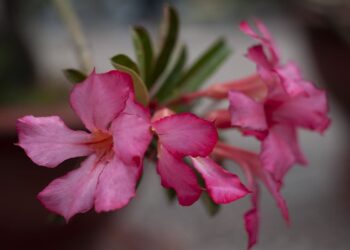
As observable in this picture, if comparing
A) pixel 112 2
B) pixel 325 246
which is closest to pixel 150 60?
pixel 325 246

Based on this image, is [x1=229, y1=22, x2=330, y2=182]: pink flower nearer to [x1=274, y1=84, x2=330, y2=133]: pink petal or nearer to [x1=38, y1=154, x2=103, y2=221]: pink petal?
[x1=274, y1=84, x2=330, y2=133]: pink petal

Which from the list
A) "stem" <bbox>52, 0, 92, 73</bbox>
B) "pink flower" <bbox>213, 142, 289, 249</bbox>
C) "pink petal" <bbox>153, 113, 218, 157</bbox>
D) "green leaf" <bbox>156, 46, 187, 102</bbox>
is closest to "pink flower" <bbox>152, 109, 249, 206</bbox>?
"pink petal" <bbox>153, 113, 218, 157</bbox>

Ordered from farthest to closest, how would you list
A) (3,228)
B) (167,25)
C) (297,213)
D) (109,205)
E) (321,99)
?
(297,213) < (3,228) < (167,25) < (321,99) < (109,205)

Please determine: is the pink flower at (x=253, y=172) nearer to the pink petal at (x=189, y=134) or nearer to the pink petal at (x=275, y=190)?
the pink petal at (x=275, y=190)

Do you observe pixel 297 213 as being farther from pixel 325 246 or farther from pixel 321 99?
pixel 321 99

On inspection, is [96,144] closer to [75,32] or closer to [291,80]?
[291,80]

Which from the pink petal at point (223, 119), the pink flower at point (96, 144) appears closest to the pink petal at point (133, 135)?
the pink flower at point (96, 144)
